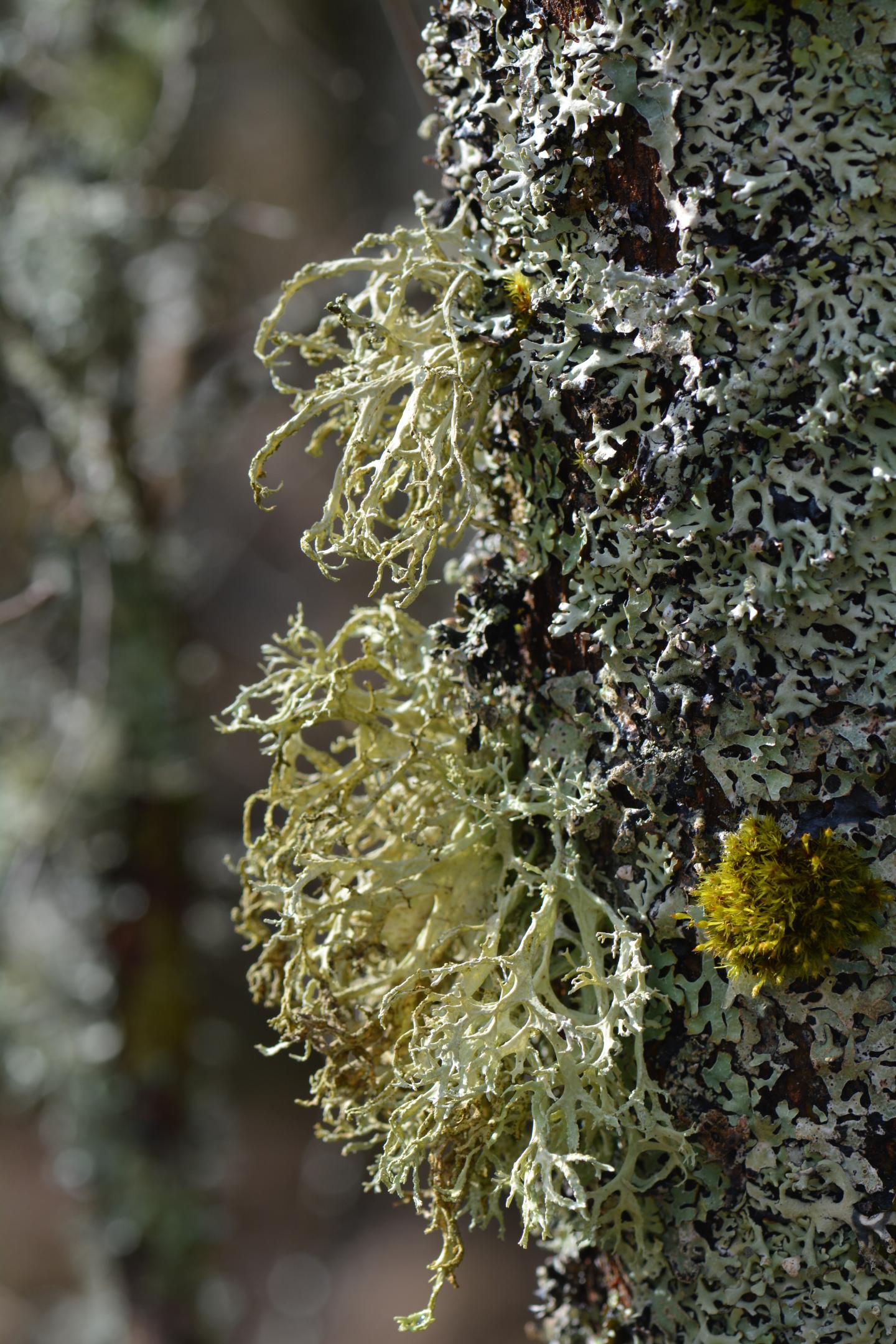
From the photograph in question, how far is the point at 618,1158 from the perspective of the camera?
68 centimetres

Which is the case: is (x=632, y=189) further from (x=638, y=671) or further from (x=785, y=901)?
(x=785, y=901)

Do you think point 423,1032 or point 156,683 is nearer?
point 423,1032

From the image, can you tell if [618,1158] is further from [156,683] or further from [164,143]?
[164,143]

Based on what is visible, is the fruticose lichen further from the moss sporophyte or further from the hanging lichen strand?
the moss sporophyte

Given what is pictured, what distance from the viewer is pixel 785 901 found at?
582mm

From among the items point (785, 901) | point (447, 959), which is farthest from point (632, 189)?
point (447, 959)

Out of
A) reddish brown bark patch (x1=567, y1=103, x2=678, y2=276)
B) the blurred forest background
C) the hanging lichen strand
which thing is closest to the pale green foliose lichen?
the hanging lichen strand

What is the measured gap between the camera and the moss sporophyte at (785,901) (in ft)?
1.90

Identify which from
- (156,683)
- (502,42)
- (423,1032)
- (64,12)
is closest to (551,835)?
(423,1032)

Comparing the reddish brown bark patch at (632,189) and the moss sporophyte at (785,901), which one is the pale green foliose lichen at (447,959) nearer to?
the moss sporophyte at (785,901)

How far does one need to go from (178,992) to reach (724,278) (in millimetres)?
1687

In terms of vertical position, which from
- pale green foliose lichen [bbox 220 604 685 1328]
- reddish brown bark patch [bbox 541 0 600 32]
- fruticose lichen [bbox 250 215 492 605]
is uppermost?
reddish brown bark patch [bbox 541 0 600 32]

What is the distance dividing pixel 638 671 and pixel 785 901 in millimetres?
153

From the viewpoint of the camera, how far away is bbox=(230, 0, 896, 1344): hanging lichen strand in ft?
1.79
